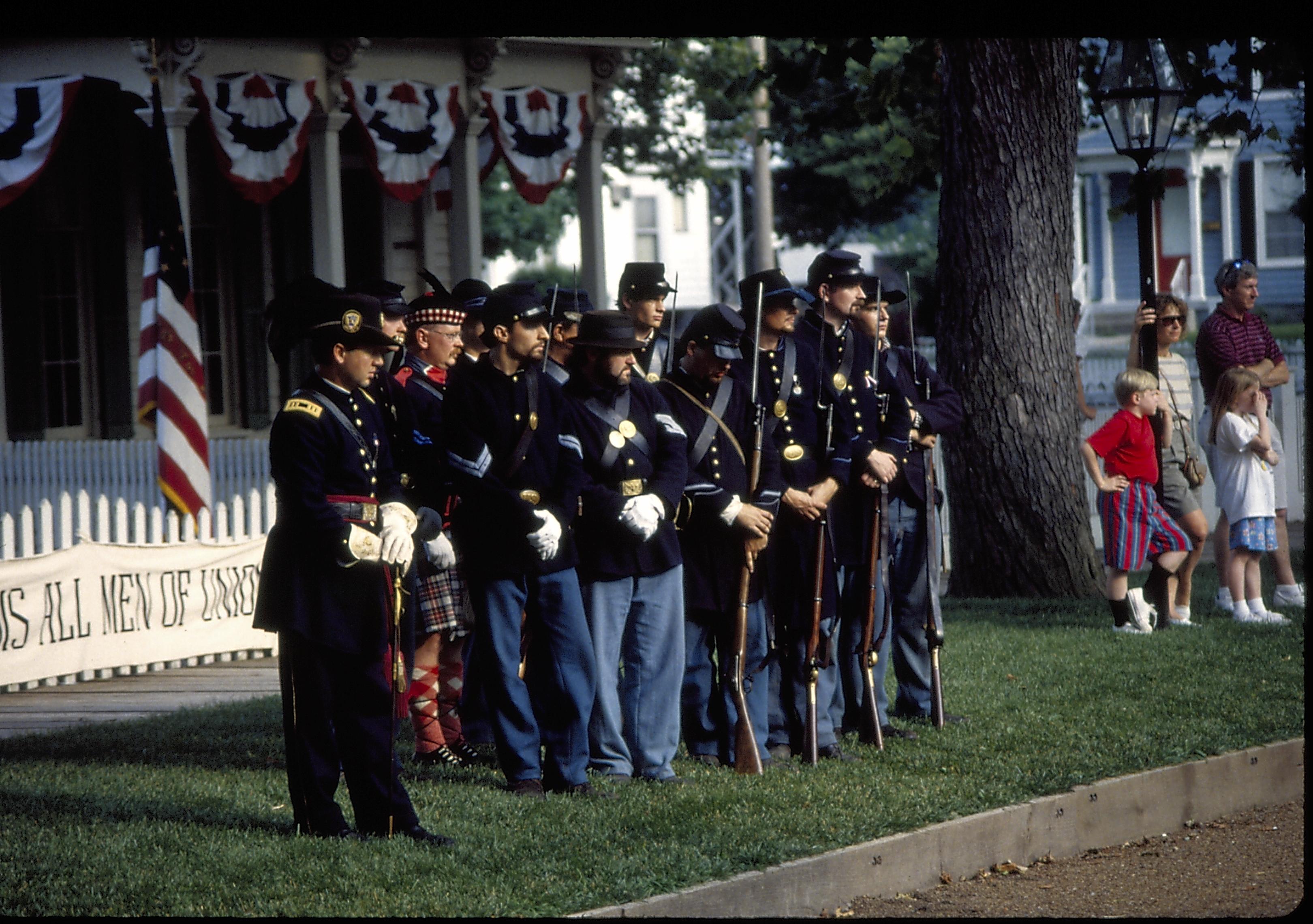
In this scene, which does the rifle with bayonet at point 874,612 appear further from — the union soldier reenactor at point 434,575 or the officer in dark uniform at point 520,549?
the union soldier reenactor at point 434,575

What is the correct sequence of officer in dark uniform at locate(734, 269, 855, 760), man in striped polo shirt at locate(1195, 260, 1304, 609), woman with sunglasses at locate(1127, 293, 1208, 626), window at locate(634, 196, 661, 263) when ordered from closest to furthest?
1. officer in dark uniform at locate(734, 269, 855, 760)
2. woman with sunglasses at locate(1127, 293, 1208, 626)
3. man in striped polo shirt at locate(1195, 260, 1304, 609)
4. window at locate(634, 196, 661, 263)

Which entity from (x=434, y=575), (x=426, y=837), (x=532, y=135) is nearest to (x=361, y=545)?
(x=426, y=837)

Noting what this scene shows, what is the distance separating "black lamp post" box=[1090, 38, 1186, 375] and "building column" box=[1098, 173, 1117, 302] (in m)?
26.8

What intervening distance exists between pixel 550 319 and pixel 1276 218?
3255 cm

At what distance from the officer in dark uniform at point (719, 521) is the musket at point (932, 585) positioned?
1.14 meters

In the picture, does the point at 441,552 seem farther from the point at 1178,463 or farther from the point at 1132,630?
the point at 1178,463

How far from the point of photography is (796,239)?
4144 centimetres

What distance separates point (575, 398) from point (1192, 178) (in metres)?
30.8

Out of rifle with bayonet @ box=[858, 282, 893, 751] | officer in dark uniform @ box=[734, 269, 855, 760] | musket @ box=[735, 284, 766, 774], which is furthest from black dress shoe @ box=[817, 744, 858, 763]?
musket @ box=[735, 284, 766, 774]

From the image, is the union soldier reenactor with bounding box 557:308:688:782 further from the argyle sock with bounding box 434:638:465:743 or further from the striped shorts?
the striped shorts

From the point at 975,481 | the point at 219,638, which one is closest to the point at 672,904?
the point at 219,638

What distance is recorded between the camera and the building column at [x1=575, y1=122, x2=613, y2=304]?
60.1 ft

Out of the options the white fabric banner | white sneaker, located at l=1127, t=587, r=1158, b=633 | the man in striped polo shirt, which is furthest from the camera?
the man in striped polo shirt

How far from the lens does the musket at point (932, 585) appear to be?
920 centimetres
